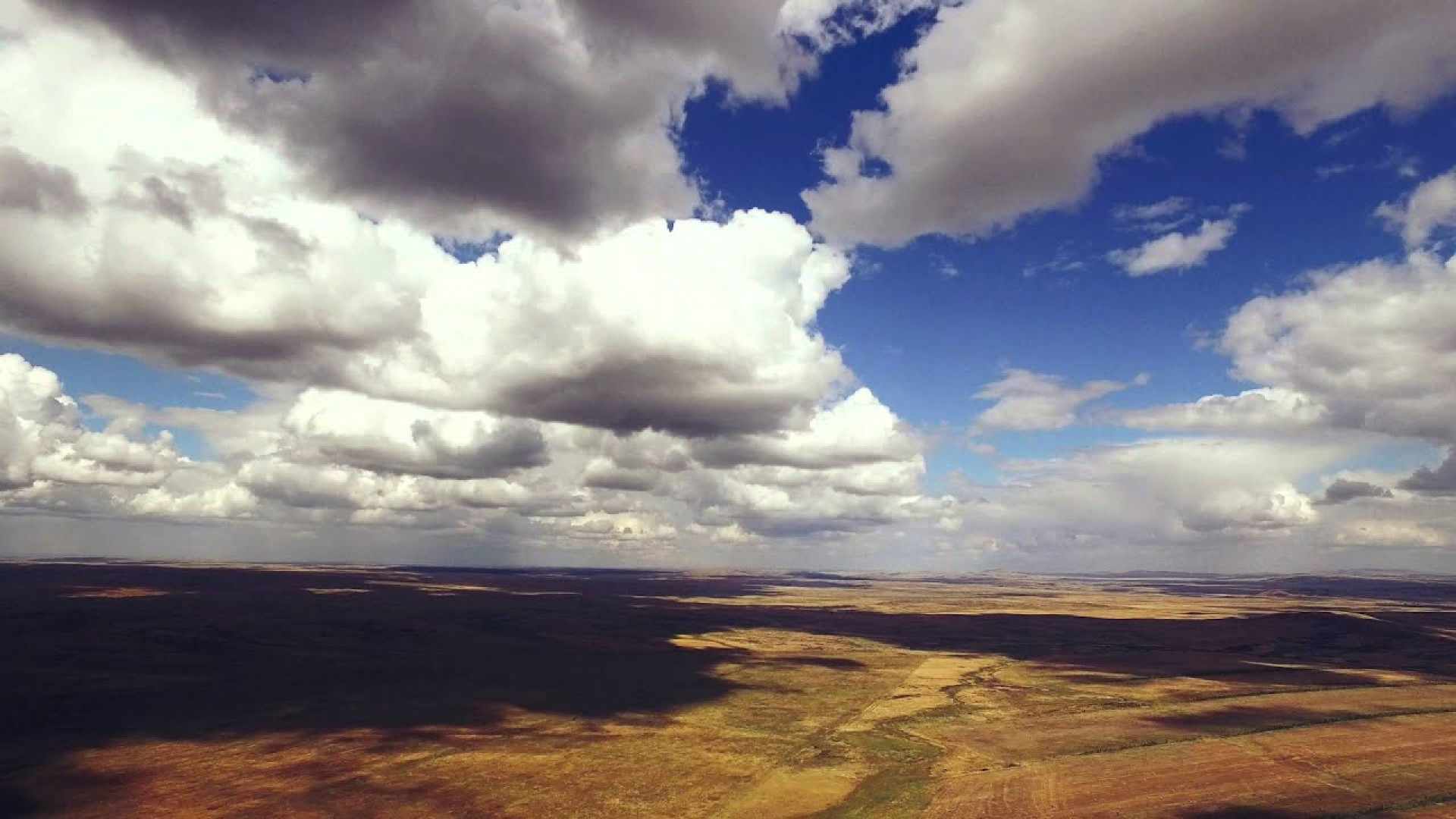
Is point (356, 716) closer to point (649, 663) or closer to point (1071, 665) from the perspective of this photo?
point (649, 663)

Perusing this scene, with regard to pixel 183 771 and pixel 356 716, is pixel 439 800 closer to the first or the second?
pixel 183 771

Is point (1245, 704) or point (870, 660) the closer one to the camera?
point (1245, 704)

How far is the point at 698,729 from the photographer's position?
7669cm

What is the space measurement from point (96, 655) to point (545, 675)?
225 feet

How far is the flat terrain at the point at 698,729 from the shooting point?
53938mm

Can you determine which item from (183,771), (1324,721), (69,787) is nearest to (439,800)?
(183,771)

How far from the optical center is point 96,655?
116 metres

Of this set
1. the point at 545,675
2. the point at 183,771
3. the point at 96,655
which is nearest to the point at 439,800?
the point at 183,771

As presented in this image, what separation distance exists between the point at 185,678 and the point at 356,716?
3800 cm

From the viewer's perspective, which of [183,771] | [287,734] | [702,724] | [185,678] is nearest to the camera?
[183,771]

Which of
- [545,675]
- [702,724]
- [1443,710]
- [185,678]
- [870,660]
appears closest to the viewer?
[702,724]

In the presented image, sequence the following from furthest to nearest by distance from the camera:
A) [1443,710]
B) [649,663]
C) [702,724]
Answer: [649,663] < [1443,710] < [702,724]

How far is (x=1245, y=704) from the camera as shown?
296 ft

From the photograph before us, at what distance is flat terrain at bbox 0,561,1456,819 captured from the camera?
177ft
